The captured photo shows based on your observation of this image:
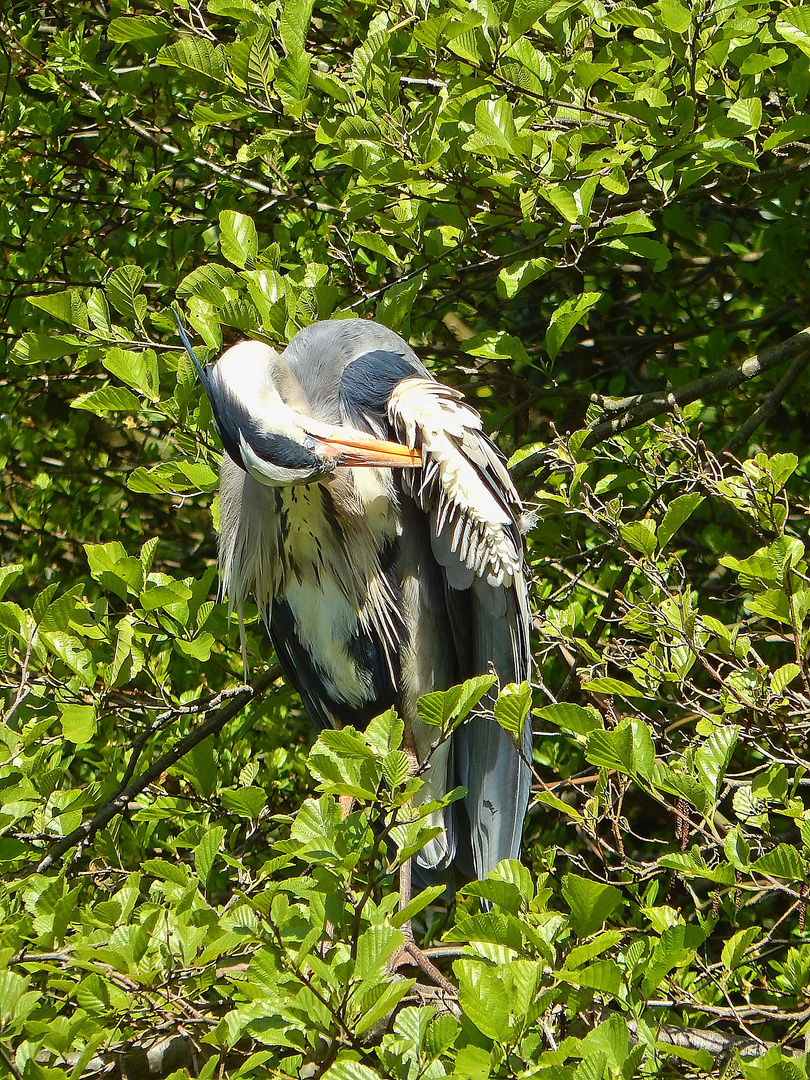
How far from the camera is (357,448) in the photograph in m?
2.42

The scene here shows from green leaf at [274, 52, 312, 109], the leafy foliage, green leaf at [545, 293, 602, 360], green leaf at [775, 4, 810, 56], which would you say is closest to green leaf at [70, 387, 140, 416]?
the leafy foliage

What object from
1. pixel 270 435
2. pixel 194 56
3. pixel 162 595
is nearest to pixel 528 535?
pixel 270 435

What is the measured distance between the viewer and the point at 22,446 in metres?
3.74

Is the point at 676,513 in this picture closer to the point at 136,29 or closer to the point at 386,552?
the point at 386,552

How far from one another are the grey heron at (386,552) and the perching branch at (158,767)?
18cm

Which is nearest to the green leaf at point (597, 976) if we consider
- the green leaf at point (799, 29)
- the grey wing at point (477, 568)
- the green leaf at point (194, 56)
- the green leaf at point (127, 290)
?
the grey wing at point (477, 568)

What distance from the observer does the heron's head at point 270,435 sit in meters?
2.32

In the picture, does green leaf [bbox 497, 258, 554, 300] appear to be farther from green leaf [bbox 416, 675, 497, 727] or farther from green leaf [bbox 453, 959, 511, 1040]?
green leaf [bbox 453, 959, 511, 1040]

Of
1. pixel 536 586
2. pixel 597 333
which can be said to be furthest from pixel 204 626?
pixel 597 333

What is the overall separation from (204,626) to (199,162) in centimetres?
147

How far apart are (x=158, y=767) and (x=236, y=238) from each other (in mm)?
1283

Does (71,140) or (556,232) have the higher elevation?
(71,140)

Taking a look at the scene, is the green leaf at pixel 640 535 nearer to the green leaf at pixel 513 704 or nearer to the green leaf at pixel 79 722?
the green leaf at pixel 513 704

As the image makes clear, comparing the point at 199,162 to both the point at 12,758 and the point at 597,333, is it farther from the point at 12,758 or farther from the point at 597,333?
the point at 12,758
